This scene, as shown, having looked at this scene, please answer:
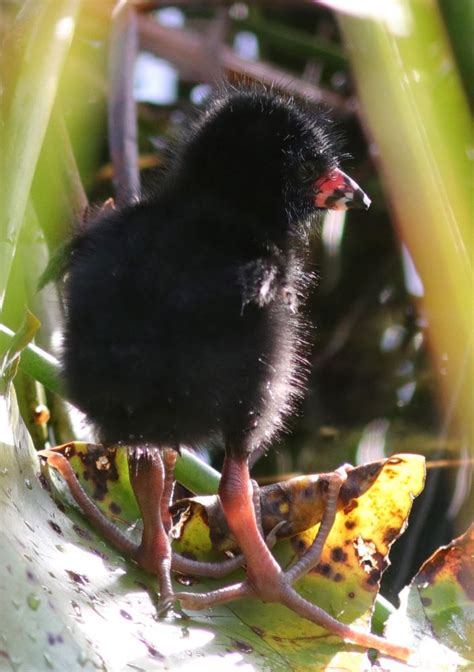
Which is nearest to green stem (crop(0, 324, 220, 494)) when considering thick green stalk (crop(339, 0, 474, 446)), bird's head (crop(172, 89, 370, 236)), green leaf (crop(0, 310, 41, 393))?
green leaf (crop(0, 310, 41, 393))

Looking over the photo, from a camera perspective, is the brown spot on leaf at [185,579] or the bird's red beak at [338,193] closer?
the brown spot on leaf at [185,579]

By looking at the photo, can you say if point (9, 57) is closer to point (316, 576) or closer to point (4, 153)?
point (4, 153)

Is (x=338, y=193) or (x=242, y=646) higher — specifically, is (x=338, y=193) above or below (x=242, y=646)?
above

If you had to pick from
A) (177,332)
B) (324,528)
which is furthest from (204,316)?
(324,528)

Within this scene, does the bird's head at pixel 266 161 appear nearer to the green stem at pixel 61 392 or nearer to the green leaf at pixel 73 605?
the green stem at pixel 61 392

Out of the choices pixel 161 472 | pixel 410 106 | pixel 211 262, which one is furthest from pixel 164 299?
pixel 410 106

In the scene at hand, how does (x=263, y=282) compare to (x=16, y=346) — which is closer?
(x=16, y=346)

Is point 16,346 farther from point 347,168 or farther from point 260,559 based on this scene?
point 347,168

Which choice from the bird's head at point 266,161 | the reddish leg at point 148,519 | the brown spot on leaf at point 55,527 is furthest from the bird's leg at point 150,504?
the bird's head at point 266,161
